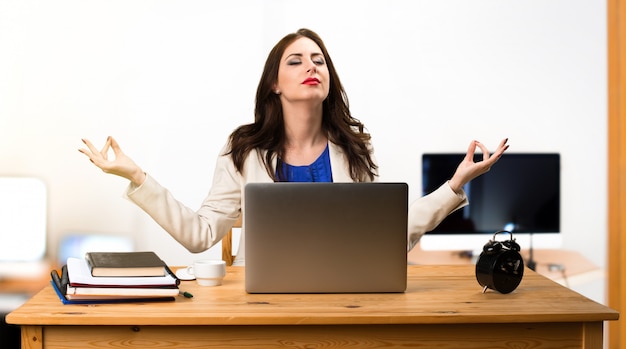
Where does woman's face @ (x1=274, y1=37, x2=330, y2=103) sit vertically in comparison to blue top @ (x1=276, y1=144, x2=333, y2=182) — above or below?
above

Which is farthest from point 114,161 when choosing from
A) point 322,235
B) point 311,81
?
point 311,81

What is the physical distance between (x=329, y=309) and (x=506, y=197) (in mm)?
2084

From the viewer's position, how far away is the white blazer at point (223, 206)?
6.44ft

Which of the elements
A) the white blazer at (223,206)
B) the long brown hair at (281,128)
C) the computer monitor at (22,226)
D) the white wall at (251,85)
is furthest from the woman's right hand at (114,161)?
the computer monitor at (22,226)

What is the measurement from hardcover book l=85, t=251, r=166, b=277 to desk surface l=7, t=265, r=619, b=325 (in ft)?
0.24

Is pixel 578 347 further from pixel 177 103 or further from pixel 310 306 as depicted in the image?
pixel 177 103

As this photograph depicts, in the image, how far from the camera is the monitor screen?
3.34 metres

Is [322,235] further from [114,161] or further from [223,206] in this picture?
[223,206]

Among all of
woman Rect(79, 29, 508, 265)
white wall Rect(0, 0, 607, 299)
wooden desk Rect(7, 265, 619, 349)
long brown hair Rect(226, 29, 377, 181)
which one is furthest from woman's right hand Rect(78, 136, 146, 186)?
white wall Rect(0, 0, 607, 299)

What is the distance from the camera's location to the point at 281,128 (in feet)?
8.15

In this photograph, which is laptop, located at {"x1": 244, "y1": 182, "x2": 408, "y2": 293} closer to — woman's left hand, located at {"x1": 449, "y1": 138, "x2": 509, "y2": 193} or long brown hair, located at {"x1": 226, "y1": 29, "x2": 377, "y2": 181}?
woman's left hand, located at {"x1": 449, "y1": 138, "x2": 509, "y2": 193}

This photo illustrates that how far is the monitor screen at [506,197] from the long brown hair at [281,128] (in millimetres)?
945

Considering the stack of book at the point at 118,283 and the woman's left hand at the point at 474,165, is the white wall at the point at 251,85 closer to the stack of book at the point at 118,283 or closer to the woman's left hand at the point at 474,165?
the woman's left hand at the point at 474,165

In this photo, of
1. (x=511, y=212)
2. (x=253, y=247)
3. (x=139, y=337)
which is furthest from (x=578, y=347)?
(x=511, y=212)
